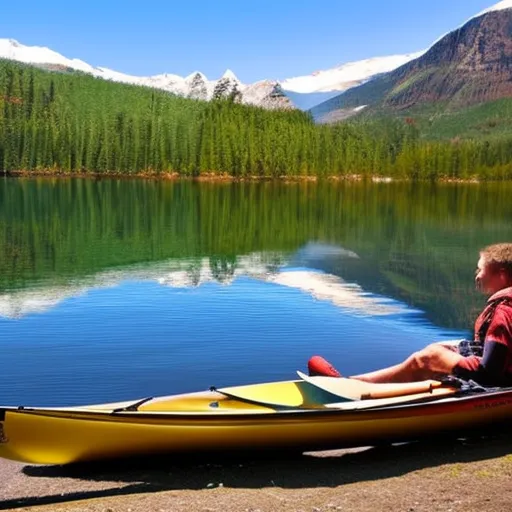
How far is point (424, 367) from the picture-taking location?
1063cm

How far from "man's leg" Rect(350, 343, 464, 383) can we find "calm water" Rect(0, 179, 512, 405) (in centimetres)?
506

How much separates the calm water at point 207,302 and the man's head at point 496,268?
253 inches

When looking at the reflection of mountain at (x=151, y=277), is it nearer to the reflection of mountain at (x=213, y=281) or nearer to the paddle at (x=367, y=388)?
the reflection of mountain at (x=213, y=281)

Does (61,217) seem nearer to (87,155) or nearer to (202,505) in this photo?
(202,505)

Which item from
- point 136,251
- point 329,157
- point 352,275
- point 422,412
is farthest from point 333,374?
point 329,157

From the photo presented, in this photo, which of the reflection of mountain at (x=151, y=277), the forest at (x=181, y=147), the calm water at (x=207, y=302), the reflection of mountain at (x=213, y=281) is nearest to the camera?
the calm water at (x=207, y=302)

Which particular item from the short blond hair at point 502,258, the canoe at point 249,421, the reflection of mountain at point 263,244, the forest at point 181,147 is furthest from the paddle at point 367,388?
the forest at point 181,147

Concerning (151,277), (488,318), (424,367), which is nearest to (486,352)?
(488,318)

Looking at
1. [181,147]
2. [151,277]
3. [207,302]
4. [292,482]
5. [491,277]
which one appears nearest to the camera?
[292,482]

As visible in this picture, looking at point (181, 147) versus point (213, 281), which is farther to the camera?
Result: point (181, 147)

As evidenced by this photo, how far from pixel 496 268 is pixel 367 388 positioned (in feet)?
7.36

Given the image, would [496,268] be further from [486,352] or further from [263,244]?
[263,244]

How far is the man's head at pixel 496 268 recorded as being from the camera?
10086 millimetres

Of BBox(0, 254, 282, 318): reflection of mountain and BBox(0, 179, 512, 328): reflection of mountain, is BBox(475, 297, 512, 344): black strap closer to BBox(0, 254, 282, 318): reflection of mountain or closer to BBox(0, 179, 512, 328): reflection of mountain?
BBox(0, 179, 512, 328): reflection of mountain
